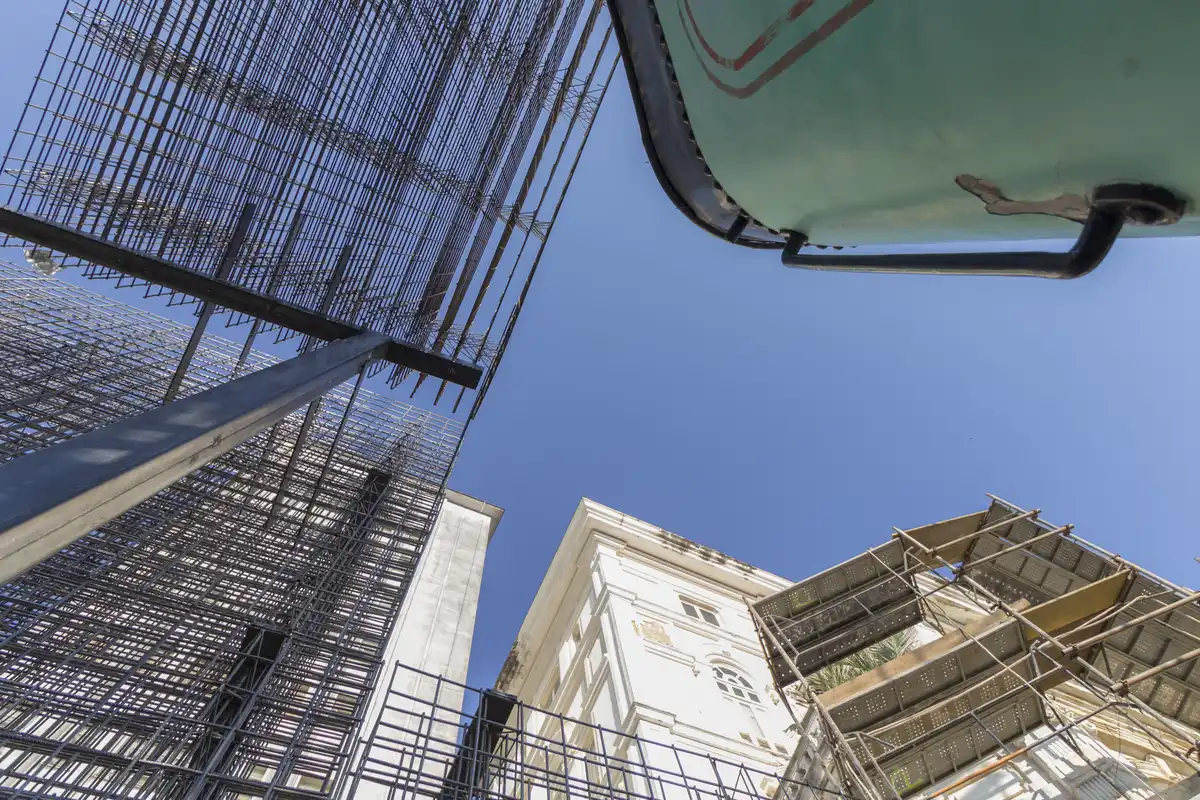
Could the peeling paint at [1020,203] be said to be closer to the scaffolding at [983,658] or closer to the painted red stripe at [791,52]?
the painted red stripe at [791,52]

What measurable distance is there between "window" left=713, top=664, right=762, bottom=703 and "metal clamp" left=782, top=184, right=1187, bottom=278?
16.0 metres

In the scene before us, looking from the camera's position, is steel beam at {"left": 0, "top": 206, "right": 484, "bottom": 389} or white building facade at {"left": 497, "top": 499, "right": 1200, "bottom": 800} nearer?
steel beam at {"left": 0, "top": 206, "right": 484, "bottom": 389}

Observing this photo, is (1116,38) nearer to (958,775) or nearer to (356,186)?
(356,186)

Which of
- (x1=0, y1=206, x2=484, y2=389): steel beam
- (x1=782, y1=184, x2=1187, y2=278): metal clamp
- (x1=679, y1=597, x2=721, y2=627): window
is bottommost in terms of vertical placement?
(x1=679, y1=597, x2=721, y2=627): window

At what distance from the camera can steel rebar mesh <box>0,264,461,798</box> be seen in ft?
19.9

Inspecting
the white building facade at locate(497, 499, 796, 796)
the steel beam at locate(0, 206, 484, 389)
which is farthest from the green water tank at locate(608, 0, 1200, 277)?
the white building facade at locate(497, 499, 796, 796)

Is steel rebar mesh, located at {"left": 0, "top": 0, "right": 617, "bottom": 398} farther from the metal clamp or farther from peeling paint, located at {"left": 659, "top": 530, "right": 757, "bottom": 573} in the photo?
peeling paint, located at {"left": 659, "top": 530, "right": 757, "bottom": 573}

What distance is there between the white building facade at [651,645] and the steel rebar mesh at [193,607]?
275 inches

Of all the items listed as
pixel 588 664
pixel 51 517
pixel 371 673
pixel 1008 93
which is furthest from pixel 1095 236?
pixel 588 664

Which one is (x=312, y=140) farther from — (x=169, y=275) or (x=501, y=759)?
(x=501, y=759)

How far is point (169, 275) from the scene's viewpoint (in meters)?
7.17

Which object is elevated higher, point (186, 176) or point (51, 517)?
point (186, 176)

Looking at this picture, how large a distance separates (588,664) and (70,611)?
13.1 m

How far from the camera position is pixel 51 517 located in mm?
2643
